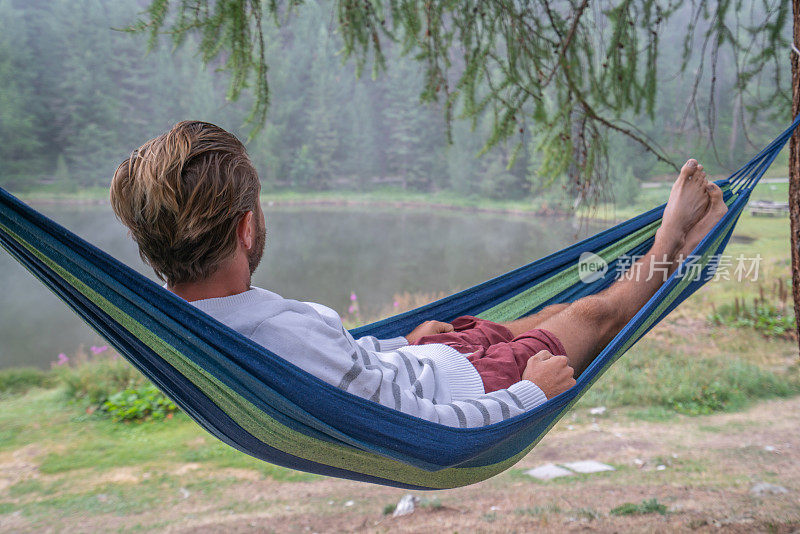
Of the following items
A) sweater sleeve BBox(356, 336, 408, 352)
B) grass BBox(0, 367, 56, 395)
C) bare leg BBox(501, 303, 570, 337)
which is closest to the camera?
sweater sleeve BBox(356, 336, 408, 352)

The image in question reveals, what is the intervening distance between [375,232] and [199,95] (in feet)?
19.0

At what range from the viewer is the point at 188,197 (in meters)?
0.82

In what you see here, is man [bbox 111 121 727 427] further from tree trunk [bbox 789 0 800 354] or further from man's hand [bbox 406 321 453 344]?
tree trunk [bbox 789 0 800 354]

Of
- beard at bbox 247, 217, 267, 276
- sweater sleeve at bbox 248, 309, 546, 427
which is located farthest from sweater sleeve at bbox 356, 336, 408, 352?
beard at bbox 247, 217, 267, 276

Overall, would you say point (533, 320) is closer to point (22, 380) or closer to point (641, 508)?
point (641, 508)

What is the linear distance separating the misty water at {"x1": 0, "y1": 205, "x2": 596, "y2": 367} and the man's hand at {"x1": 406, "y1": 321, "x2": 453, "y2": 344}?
7868 mm

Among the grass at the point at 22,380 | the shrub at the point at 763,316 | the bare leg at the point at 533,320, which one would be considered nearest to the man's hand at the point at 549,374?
the bare leg at the point at 533,320

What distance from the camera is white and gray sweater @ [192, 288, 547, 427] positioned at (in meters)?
0.91

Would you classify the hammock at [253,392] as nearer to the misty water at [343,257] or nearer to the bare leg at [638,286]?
the bare leg at [638,286]

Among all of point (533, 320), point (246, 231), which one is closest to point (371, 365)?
point (246, 231)

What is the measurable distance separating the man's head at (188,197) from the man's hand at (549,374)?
62 centimetres

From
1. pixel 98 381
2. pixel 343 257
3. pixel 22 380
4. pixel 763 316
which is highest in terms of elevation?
pixel 763 316

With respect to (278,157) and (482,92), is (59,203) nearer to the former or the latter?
(278,157)

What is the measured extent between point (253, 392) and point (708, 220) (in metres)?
1.26
